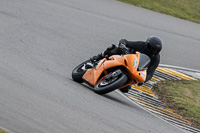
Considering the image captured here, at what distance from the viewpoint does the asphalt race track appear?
6407 mm

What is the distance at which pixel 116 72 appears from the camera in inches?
332

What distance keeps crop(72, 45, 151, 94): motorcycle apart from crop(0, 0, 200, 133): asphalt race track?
24 centimetres

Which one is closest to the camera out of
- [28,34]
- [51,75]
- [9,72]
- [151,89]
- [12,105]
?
[12,105]

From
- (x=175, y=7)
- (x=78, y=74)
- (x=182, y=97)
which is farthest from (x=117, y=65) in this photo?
(x=175, y=7)

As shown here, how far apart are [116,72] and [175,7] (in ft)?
36.7

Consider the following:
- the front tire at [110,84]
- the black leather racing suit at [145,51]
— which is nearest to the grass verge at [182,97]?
the black leather racing suit at [145,51]

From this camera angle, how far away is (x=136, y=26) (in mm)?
15391

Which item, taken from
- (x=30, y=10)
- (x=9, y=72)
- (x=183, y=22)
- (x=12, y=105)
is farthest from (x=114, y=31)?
(x=12, y=105)

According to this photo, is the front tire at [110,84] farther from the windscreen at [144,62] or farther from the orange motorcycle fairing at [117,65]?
the windscreen at [144,62]

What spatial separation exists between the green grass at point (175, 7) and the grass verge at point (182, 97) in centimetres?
647

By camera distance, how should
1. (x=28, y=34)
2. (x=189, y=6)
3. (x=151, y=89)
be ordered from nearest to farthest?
1. (x=151, y=89)
2. (x=28, y=34)
3. (x=189, y=6)

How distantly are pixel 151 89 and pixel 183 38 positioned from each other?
209 inches

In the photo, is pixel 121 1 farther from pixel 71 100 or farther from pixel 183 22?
pixel 71 100

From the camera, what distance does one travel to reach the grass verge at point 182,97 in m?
9.76
